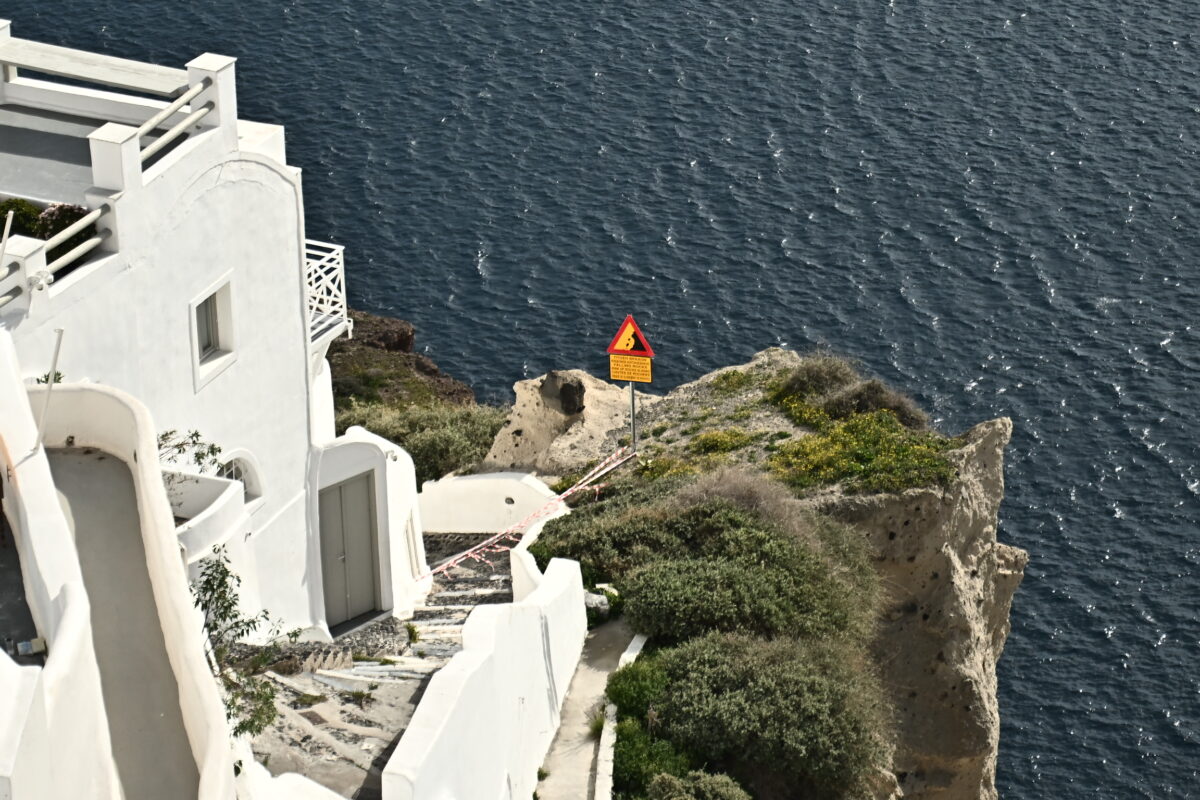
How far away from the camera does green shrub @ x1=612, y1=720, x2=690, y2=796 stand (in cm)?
2709

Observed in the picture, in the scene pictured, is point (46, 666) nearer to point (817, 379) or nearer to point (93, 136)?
point (93, 136)

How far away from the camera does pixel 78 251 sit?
22266 mm

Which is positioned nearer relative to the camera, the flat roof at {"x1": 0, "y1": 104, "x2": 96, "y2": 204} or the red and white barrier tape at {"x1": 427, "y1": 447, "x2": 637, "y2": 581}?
the flat roof at {"x1": 0, "y1": 104, "x2": 96, "y2": 204}

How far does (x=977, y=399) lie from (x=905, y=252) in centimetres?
928

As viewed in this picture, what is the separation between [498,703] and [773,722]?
5.49 m

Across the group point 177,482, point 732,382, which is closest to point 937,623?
point 732,382

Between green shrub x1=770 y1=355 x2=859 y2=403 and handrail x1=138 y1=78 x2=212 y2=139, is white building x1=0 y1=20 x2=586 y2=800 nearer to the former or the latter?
handrail x1=138 y1=78 x2=212 y2=139

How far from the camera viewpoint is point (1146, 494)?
55750mm

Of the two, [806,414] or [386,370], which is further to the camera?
[386,370]

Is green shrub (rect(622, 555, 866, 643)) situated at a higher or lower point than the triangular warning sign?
lower

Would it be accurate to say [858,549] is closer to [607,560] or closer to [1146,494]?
[607,560]

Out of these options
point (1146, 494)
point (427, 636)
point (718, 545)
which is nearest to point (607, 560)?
point (718, 545)

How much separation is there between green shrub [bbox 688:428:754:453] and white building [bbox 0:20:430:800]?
813cm

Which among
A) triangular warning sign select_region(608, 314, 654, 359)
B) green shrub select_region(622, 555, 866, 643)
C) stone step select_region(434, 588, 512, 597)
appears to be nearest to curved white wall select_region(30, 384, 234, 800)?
green shrub select_region(622, 555, 866, 643)
